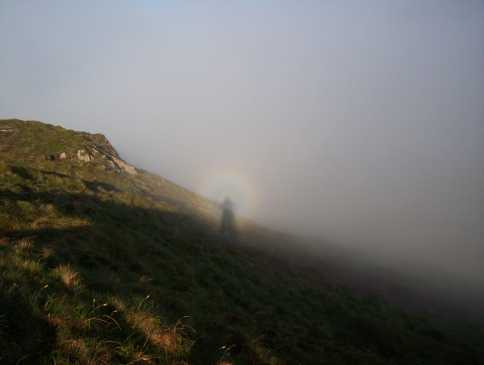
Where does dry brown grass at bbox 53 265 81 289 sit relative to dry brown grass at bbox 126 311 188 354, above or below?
above

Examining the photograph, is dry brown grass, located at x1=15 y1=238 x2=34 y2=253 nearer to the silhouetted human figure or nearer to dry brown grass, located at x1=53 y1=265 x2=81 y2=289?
dry brown grass, located at x1=53 y1=265 x2=81 y2=289

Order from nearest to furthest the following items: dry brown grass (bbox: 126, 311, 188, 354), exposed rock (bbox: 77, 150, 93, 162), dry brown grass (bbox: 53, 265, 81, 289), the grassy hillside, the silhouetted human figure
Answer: the grassy hillside
dry brown grass (bbox: 126, 311, 188, 354)
dry brown grass (bbox: 53, 265, 81, 289)
the silhouetted human figure
exposed rock (bbox: 77, 150, 93, 162)

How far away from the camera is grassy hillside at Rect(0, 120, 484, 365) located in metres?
3.77

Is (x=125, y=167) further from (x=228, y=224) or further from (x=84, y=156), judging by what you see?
(x=228, y=224)

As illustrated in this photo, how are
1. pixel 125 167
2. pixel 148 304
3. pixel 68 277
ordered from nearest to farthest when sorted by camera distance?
pixel 68 277 → pixel 148 304 → pixel 125 167

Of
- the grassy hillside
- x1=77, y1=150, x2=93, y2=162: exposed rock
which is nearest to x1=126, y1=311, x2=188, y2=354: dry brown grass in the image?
the grassy hillside

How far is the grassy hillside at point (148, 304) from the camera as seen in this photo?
3770 mm

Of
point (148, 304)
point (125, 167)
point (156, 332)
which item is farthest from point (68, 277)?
point (125, 167)

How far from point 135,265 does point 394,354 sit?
10.7 metres

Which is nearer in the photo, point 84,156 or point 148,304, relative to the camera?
point 148,304

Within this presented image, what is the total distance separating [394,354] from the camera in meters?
10.2

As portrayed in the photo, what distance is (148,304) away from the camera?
570cm

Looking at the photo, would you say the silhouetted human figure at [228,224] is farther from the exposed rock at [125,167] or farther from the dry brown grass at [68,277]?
the dry brown grass at [68,277]

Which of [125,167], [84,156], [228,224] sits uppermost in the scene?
[84,156]
